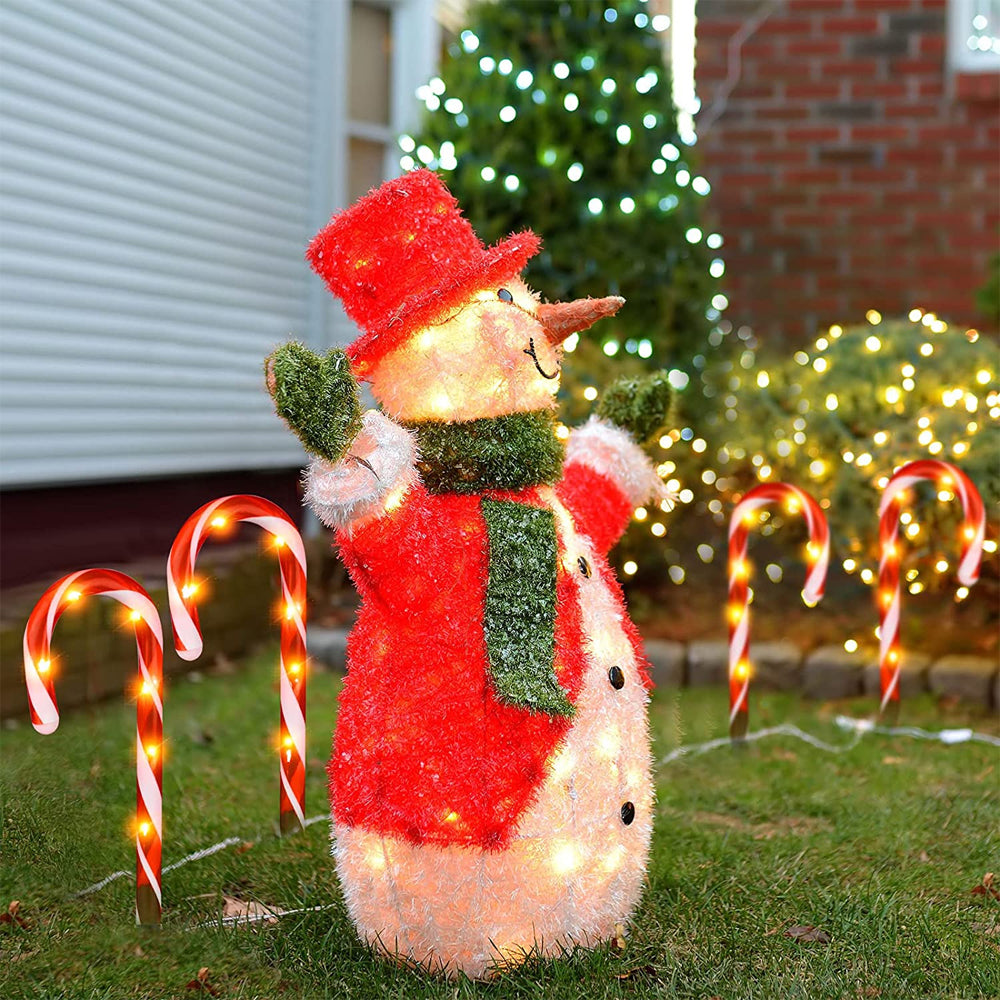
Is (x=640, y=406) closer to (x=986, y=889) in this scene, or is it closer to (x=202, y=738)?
(x=986, y=889)

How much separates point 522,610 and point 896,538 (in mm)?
2043

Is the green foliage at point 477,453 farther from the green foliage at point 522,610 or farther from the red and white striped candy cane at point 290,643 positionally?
the red and white striped candy cane at point 290,643

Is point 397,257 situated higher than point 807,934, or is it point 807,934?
point 397,257

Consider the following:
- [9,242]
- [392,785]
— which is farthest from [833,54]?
[392,785]

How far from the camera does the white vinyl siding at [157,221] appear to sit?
199 inches

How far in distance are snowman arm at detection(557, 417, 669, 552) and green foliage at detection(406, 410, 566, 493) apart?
0.99 feet

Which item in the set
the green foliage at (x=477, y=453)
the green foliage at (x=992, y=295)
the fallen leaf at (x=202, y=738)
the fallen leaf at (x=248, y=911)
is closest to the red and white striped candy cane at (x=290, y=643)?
the fallen leaf at (x=248, y=911)

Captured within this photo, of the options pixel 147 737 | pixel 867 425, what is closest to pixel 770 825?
pixel 147 737

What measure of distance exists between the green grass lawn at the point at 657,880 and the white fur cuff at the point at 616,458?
3.37ft

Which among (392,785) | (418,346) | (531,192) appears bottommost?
(392,785)

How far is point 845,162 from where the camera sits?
7.77m

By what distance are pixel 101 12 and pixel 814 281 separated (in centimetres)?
445

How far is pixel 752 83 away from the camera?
309 inches

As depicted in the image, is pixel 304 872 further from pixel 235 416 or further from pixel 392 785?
pixel 235 416
